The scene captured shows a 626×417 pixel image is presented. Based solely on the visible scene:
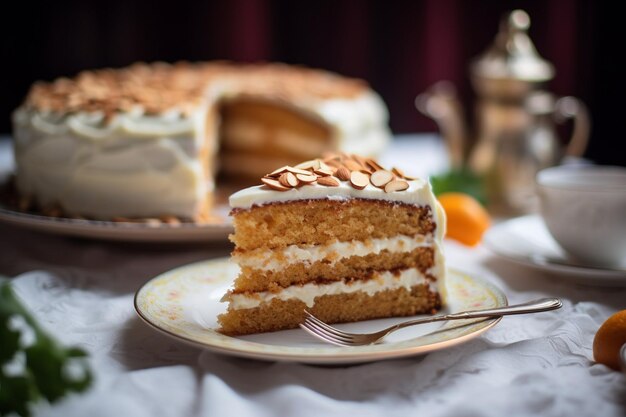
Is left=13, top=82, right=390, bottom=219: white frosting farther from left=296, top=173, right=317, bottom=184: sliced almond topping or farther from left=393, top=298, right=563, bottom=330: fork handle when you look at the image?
left=393, top=298, right=563, bottom=330: fork handle

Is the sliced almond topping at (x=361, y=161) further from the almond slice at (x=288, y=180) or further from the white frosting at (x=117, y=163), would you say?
the white frosting at (x=117, y=163)

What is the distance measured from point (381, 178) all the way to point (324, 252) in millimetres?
241

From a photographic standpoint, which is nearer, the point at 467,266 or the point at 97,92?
the point at 467,266

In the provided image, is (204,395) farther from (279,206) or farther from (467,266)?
(467,266)

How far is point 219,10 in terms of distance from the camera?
530 centimetres

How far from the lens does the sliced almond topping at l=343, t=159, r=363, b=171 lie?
1960 millimetres

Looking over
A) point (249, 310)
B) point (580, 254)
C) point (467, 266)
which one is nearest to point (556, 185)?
point (580, 254)

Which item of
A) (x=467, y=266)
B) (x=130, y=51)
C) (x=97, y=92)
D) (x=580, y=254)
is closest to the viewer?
(x=580, y=254)

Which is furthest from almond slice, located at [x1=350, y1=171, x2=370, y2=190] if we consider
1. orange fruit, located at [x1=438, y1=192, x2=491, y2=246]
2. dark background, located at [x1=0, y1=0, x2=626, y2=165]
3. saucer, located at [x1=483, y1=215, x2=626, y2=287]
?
dark background, located at [x1=0, y1=0, x2=626, y2=165]

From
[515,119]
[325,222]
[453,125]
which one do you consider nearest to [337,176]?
[325,222]

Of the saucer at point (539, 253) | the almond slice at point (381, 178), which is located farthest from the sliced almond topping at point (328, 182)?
the saucer at point (539, 253)

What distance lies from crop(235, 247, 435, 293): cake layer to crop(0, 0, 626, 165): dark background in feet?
9.68

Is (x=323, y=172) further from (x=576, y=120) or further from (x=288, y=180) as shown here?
(x=576, y=120)

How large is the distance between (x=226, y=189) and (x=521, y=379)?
2.25 meters
